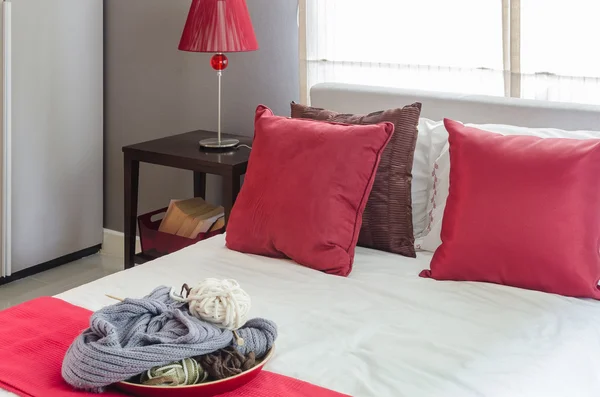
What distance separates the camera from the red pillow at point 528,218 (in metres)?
2.18

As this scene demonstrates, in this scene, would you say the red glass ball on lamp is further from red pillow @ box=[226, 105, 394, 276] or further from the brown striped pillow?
the brown striped pillow

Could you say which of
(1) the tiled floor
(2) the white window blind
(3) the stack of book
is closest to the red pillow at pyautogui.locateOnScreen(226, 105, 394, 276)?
(2) the white window blind

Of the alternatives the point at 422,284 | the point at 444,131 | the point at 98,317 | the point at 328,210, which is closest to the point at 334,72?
the point at 444,131

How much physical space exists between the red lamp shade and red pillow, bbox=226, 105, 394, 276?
29.5 inches

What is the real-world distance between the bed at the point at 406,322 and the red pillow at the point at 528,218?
0.05m

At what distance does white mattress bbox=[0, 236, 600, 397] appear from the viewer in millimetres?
1729

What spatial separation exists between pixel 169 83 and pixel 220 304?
7.34 ft

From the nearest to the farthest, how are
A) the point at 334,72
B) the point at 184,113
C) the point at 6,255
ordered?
the point at 334,72 < the point at 6,255 < the point at 184,113

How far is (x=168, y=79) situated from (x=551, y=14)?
1781 millimetres

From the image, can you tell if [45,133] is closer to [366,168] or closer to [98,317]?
[366,168]

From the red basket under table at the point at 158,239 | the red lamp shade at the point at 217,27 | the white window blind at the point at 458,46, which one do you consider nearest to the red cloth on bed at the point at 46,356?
the red basket under table at the point at 158,239

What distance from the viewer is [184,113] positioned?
382 centimetres

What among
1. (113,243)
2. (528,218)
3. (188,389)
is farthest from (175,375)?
(113,243)

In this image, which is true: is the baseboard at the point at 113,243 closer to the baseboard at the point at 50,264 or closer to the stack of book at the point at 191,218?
the baseboard at the point at 50,264
